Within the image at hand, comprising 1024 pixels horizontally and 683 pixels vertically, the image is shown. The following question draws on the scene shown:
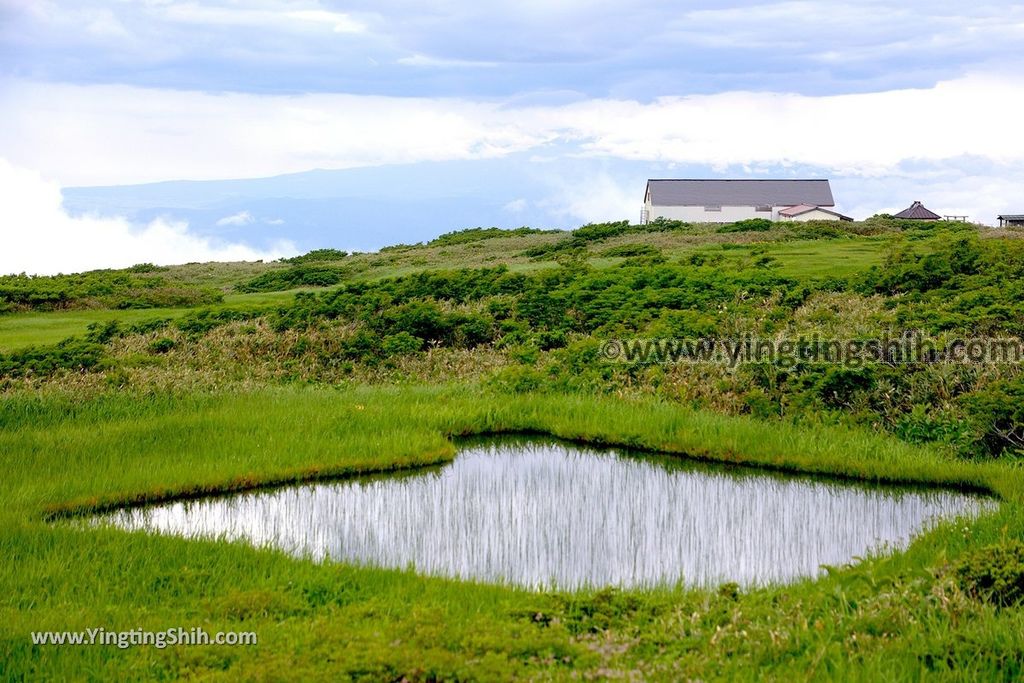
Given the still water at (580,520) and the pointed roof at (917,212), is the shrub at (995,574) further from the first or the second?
the pointed roof at (917,212)

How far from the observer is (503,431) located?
17.8 metres

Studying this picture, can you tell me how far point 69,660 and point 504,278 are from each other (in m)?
22.2

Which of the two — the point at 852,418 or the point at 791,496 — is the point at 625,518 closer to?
the point at 791,496

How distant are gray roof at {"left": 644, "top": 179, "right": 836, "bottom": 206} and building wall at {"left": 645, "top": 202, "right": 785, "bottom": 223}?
45cm

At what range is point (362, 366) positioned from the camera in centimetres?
2303

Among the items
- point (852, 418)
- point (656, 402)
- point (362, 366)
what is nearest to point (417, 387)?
point (362, 366)

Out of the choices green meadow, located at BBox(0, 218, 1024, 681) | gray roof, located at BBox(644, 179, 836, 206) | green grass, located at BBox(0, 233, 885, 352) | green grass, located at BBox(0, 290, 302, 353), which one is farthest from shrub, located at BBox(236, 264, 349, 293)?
gray roof, located at BBox(644, 179, 836, 206)

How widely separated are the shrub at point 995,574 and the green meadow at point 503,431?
3 centimetres

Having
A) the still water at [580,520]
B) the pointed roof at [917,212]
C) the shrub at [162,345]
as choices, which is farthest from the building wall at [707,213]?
the still water at [580,520]

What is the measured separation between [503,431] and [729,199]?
8690cm

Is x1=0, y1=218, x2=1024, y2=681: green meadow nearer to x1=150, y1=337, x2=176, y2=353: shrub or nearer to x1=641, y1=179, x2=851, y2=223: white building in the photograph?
x1=150, y1=337, x2=176, y2=353: shrub

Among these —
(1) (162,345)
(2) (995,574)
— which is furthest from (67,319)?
(2) (995,574)

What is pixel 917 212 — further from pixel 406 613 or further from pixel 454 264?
pixel 406 613

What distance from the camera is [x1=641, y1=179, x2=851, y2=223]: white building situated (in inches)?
3903
